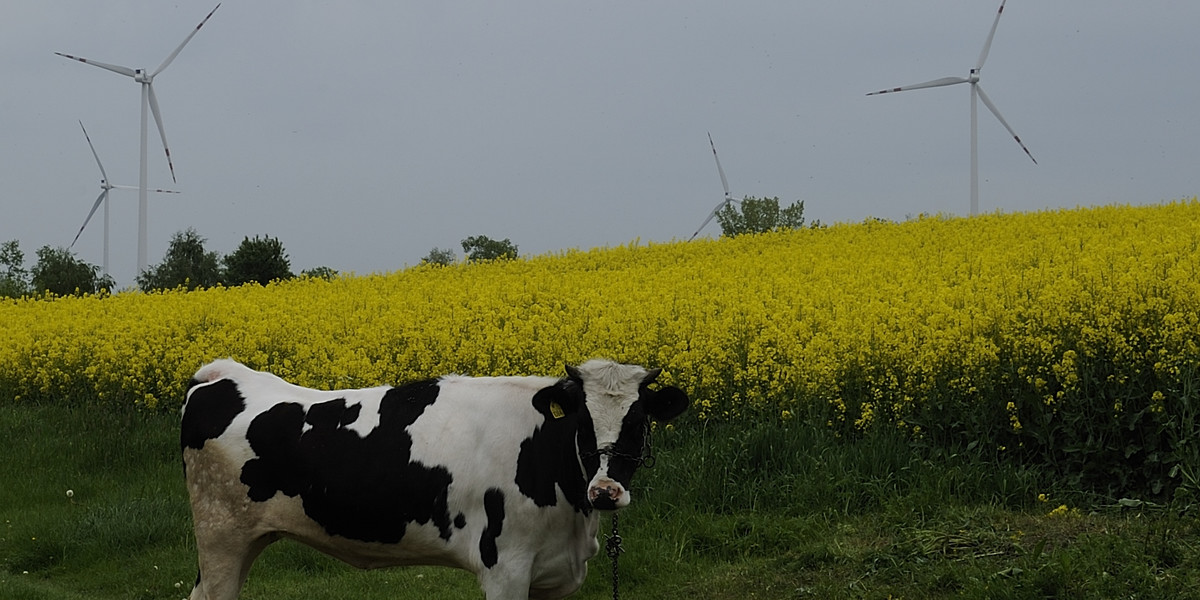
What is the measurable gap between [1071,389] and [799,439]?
2166 millimetres

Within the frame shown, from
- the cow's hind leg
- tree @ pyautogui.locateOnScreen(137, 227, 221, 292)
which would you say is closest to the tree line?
tree @ pyautogui.locateOnScreen(137, 227, 221, 292)

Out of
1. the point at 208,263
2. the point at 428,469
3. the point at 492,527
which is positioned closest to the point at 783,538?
the point at 492,527

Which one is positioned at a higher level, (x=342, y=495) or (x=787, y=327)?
(x=787, y=327)

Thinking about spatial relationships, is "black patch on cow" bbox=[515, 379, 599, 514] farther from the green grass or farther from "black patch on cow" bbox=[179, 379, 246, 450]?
the green grass

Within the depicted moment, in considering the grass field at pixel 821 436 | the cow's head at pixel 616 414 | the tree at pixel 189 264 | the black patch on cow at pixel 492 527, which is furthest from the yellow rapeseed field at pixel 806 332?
the tree at pixel 189 264

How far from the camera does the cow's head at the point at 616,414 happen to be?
5.10 m

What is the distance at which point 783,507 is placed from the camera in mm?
9031

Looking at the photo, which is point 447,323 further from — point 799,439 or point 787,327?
point 799,439

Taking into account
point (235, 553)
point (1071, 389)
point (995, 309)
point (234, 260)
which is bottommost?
point (235, 553)

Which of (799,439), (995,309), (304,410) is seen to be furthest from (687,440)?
(304,410)

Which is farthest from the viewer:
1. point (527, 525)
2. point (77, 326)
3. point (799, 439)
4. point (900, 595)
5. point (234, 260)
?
point (234, 260)

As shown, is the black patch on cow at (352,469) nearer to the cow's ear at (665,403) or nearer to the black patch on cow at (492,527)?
the black patch on cow at (492,527)

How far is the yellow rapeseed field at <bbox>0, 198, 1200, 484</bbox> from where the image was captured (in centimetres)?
916

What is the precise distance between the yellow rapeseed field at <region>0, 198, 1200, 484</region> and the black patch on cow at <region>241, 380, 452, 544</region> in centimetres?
497
